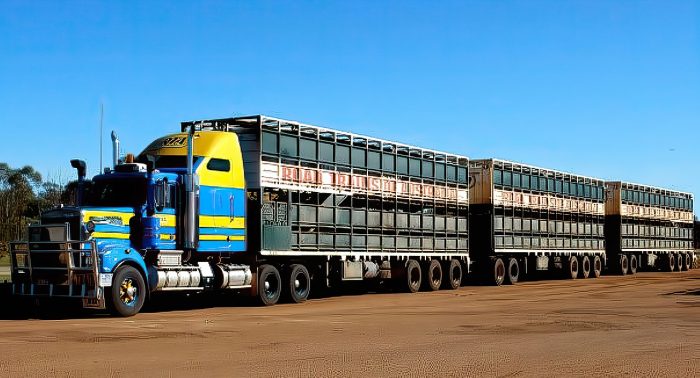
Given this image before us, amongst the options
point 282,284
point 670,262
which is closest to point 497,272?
point 282,284

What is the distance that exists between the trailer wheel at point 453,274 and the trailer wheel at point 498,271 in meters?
2.51

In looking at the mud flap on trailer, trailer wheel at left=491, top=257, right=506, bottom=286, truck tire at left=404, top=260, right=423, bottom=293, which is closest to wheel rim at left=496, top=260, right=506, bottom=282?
trailer wheel at left=491, top=257, right=506, bottom=286

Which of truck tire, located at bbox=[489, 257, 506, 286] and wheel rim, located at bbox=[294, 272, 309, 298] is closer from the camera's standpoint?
wheel rim, located at bbox=[294, 272, 309, 298]

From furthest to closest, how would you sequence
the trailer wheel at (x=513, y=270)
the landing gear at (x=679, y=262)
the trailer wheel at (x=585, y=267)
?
the landing gear at (x=679, y=262), the trailer wheel at (x=585, y=267), the trailer wheel at (x=513, y=270)

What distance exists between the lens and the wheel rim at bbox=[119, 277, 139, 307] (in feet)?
60.1

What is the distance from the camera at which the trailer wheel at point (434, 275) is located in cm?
2958

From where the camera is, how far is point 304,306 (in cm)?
2241

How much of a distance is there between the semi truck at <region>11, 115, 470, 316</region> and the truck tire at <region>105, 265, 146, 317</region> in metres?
0.02

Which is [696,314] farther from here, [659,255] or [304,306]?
[659,255]

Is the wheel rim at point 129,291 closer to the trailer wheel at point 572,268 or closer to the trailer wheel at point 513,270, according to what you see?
the trailer wheel at point 513,270

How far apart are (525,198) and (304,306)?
16.1 metres

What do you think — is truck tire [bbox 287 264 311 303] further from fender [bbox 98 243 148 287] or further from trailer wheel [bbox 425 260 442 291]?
trailer wheel [bbox 425 260 442 291]

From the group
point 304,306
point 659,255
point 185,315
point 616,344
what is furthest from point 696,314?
point 659,255

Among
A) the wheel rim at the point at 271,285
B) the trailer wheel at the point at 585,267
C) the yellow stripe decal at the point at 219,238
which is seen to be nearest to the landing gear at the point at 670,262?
the trailer wheel at the point at 585,267
